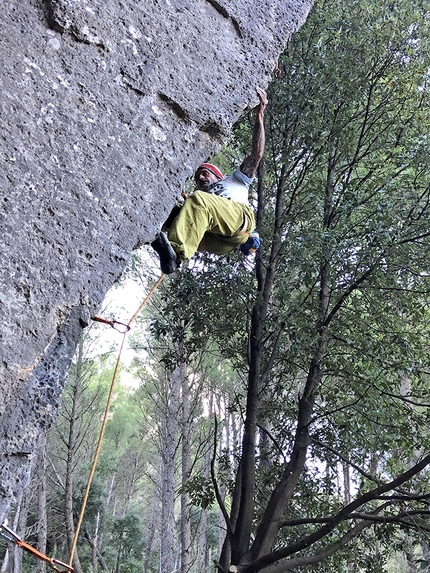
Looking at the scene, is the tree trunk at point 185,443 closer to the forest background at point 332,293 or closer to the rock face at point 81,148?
the forest background at point 332,293

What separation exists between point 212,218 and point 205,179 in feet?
1.98

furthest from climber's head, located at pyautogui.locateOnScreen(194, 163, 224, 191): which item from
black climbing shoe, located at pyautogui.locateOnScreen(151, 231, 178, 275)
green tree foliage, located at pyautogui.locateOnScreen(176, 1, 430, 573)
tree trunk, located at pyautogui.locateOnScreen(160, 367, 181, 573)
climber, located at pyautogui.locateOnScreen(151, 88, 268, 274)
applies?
A: tree trunk, located at pyautogui.locateOnScreen(160, 367, 181, 573)

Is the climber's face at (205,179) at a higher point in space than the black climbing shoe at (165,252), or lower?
higher

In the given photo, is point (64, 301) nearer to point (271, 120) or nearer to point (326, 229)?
point (326, 229)

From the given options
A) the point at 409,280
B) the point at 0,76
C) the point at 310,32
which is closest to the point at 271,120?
the point at 310,32

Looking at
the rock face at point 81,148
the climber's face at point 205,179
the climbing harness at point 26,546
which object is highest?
the climber's face at point 205,179

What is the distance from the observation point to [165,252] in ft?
8.44

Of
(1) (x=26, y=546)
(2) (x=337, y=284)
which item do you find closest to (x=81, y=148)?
(1) (x=26, y=546)

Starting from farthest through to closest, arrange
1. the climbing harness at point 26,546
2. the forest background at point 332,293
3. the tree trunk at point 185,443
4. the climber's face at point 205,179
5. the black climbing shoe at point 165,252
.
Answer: the tree trunk at point 185,443, the forest background at point 332,293, the climber's face at point 205,179, the black climbing shoe at point 165,252, the climbing harness at point 26,546

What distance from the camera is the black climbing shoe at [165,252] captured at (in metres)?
2.55

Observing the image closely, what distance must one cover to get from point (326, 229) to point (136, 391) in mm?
18197

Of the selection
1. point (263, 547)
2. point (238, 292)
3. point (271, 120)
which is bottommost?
point (263, 547)

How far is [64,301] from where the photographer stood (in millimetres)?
1717

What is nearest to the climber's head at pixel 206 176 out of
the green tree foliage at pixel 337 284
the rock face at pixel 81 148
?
the rock face at pixel 81 148
